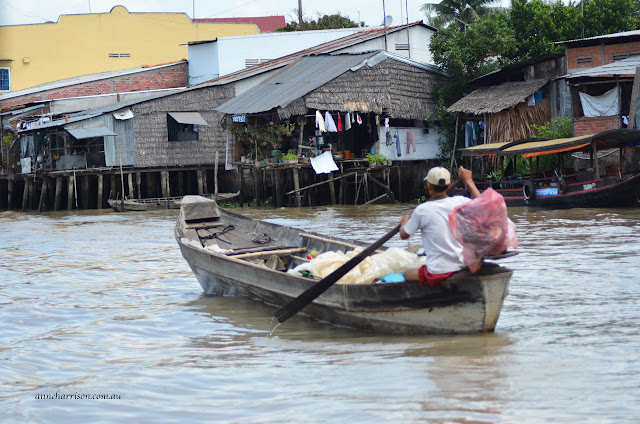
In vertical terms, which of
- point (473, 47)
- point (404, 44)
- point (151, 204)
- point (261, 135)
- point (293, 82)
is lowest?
point (151, 204)

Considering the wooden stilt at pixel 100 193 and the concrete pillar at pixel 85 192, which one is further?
the concrete pillar at pixel 85 192

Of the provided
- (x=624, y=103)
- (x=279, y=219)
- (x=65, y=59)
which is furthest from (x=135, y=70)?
(x=624, y=103)

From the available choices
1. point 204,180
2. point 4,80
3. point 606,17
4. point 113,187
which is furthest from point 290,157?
point 4,80

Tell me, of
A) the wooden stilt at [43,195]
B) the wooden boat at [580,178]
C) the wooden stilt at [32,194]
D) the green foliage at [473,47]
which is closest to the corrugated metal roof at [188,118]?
the wooden stilt at [43,195]

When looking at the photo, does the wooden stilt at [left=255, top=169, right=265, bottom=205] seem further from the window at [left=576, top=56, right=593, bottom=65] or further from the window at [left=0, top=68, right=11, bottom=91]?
the window at [left=0, top=68, right=11, bottom=91]

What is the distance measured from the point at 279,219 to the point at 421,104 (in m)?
7.56

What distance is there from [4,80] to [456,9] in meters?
20.4

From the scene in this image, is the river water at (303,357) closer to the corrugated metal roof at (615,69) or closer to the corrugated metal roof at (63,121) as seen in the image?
A: the corrugated metal roof at (615,69)

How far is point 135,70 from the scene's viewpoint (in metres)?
31.5

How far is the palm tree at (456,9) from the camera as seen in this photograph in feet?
112

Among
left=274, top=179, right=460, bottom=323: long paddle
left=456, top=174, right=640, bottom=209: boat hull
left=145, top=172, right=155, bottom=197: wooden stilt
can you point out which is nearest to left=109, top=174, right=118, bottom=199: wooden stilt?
left=145, top=172, right=155, bottom=197: wooden stilt

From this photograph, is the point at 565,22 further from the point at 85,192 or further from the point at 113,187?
the point at 85,192

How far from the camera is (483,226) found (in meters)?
5.36

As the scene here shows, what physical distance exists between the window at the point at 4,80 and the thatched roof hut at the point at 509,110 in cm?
2171
